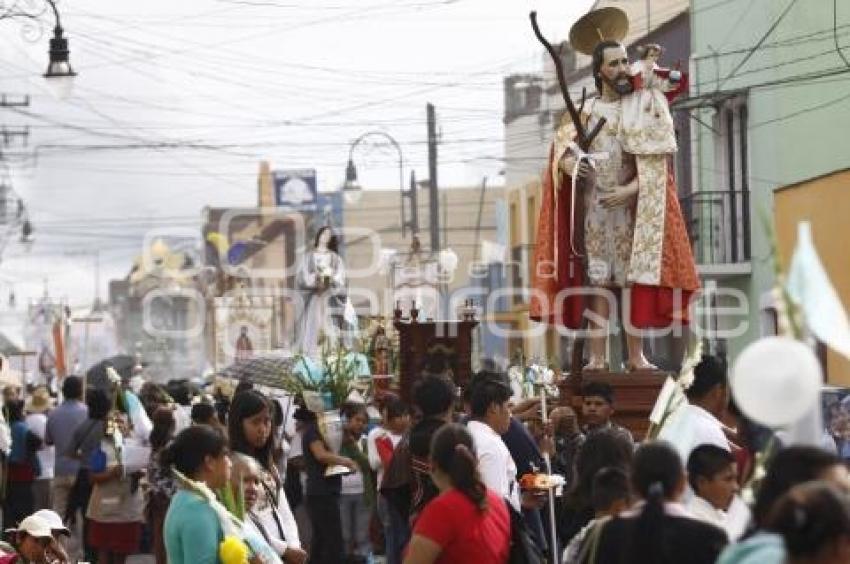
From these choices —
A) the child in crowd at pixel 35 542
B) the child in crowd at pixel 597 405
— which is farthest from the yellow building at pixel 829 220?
the child in crowd at pixel 35 542

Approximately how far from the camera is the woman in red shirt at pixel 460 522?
9.09 m

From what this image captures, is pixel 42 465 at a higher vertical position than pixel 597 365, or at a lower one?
lower

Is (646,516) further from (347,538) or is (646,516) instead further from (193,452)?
(347,538)

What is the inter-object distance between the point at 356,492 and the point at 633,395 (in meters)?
3.66

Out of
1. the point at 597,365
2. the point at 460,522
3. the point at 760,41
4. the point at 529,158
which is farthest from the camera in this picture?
the point at 529,158

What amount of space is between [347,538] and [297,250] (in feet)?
217

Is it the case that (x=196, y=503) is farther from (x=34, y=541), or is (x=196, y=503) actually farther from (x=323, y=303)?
(x=323, y=303)

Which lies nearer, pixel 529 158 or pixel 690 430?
pixel 690 430

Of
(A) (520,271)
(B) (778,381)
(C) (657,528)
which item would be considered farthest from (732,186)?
(B) (778,381)

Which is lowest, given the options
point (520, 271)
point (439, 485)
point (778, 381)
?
point (439, 485)

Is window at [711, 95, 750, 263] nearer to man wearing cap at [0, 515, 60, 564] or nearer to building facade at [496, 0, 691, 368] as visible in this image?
building facade at [496, 0, 691, 368]

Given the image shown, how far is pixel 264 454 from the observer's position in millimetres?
11289

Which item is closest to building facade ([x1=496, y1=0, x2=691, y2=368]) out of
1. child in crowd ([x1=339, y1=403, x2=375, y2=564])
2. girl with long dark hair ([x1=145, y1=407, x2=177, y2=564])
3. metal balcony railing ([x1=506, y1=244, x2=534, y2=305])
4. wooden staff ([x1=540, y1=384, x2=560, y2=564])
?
metal balcony railing ([x1=506, y1=244, x2=534, y2=305])

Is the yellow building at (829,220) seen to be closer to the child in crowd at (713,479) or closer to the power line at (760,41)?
the power line at (760,41)
